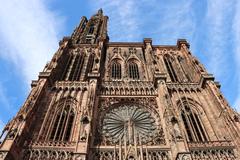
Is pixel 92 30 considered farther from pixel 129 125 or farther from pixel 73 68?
pixel 129 125

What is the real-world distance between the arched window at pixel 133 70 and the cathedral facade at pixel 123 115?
0.12 metres

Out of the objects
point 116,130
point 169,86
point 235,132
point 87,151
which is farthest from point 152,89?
point 87,151

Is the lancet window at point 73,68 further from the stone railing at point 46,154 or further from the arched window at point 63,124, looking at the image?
the stone railing at point 46,154

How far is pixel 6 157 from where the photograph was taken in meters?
13.7

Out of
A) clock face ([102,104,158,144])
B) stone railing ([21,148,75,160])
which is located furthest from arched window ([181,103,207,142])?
stone railing ([21,148,75,160])

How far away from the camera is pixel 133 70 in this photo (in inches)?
1016

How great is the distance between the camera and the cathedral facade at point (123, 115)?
15.6 m

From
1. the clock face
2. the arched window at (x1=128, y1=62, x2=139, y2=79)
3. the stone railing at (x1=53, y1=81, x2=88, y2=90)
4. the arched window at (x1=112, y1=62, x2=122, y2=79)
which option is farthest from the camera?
the arched window at (x1=128, y1=62, x2=139, y2=79)

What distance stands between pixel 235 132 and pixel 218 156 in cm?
232

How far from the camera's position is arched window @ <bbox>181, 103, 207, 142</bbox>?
17.7 meters

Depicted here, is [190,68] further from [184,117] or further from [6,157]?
[6,157]

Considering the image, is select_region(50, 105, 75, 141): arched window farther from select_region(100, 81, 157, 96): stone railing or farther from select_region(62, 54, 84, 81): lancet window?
select_region(62, 54, 84, 81): lancet window

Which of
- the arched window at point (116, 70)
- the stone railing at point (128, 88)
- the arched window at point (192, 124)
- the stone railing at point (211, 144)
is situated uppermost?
the arched window at point (116, 70)

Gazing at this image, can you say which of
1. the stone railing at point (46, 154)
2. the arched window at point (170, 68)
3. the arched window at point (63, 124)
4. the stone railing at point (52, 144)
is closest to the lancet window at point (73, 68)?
the arched window at point (63, 124)
